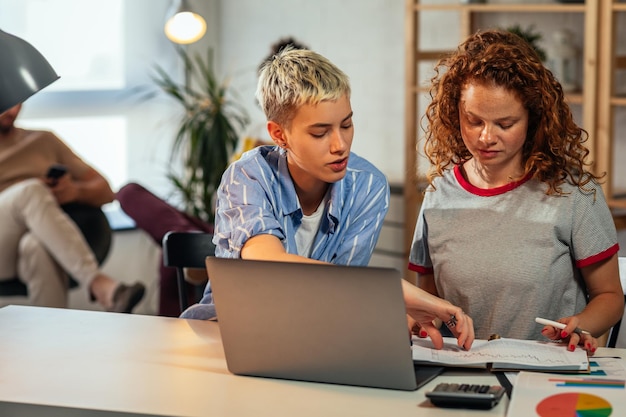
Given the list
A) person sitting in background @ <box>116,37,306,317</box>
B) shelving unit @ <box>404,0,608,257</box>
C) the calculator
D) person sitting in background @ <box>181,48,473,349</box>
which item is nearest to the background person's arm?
person sitting in background @ <box>116,37,306,317</box>

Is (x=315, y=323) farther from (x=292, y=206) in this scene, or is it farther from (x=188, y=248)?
(x=188, y=248)

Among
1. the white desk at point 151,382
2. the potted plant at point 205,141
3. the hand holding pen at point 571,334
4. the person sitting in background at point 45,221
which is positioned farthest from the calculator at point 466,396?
the potted plant at point 205,141

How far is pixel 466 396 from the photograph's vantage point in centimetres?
145

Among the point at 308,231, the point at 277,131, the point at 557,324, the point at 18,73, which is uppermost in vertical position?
the point at 18,73

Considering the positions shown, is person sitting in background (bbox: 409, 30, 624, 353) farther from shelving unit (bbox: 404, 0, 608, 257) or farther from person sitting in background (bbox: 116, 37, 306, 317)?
person sitting in background (bbox: 116, 37, 306, 317)

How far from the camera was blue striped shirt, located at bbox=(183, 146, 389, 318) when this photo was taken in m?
1.90

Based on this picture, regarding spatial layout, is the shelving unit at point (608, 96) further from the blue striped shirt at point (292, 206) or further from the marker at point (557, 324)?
the marker at point (557, 324)

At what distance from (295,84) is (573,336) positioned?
678 mm

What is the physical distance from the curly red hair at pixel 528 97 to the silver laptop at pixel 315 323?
1.83ft

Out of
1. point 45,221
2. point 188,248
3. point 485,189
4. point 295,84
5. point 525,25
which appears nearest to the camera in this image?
point 295,84

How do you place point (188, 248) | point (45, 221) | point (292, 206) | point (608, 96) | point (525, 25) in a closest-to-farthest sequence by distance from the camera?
Answer: point (292, 206) < point (188, 248) < point (608, 96) < point (525, 25) < point (45, 221)

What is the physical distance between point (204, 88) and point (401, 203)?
146 centimetres

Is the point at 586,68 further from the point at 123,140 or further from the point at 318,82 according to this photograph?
the point at 123,140

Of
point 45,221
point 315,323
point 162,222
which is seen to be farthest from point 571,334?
point 45,221
